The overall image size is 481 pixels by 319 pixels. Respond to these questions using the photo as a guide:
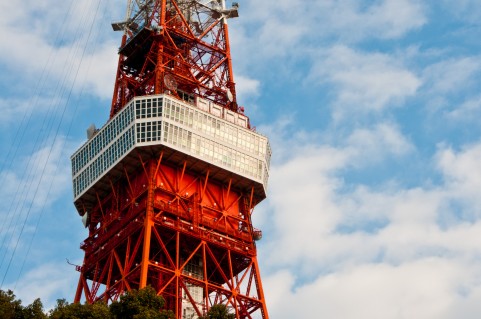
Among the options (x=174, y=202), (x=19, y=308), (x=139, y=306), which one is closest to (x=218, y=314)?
(x=139, y=306)

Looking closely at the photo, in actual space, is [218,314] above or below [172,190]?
below

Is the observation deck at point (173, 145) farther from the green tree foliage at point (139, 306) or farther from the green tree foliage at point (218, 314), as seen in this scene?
the green tree foliage at point (218, 314)

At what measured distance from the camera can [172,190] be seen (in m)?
119

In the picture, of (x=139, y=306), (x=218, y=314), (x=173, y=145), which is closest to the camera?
(x=218, y=314)

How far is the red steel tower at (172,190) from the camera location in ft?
376

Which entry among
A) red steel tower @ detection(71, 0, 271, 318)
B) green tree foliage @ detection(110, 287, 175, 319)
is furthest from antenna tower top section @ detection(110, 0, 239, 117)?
green tree foliage @ detection(110, 287, 175, 319)

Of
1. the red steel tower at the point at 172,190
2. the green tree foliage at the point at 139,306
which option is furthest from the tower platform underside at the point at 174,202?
the green tree foliage at the point at 139,306

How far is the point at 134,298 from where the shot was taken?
270 ft

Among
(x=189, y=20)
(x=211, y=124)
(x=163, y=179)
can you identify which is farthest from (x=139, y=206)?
(x=189, y=20)

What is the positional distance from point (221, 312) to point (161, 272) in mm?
33685

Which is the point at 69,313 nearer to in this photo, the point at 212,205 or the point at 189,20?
the point at 212,205

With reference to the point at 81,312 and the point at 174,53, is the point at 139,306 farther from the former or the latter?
the point at 174,53

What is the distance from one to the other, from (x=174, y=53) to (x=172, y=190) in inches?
838

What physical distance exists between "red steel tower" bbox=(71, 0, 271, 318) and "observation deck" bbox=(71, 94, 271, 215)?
0.41 feet
